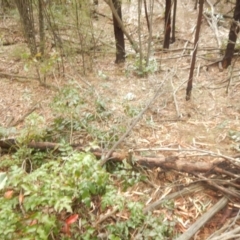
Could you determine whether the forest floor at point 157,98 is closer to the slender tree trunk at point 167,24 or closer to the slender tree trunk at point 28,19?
the slender tree trunk at point 167,24

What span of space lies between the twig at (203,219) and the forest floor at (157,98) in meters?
0.07

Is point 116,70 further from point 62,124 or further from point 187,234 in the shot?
point 187,234

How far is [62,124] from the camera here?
315cm

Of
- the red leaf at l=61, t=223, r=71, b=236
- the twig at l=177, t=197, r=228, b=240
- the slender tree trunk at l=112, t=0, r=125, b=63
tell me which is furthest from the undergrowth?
the slender tree trunk at l=112, t=0, r=125, b=63

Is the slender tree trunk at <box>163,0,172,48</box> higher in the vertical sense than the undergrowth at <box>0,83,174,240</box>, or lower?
higher

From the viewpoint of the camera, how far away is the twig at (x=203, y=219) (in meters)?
1.95

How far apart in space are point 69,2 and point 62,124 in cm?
239

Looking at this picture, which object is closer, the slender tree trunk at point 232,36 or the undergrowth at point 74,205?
the undergrowth at point 74,205

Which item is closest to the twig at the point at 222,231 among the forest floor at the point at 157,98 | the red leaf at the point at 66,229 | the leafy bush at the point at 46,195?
the forest floor at the point at 157,98

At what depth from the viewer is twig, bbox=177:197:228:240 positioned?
1.95m

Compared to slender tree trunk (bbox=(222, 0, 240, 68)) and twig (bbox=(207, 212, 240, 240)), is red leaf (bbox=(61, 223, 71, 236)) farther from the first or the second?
slender tree trunk (bbox=(222, 0, 240, 68))

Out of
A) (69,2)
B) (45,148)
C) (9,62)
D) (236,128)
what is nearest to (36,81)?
(9,62)

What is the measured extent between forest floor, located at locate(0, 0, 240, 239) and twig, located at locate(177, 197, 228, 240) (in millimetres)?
70

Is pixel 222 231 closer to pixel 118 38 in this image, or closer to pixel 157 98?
pixel 157 98
